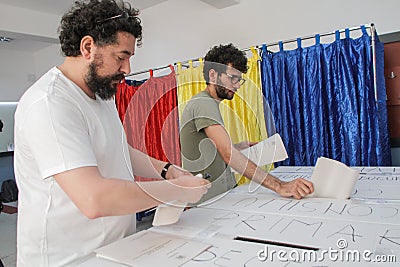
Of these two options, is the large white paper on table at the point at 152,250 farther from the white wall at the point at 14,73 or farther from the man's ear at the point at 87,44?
the white wall at the point at 14,73

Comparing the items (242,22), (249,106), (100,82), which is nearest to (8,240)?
(249,106)

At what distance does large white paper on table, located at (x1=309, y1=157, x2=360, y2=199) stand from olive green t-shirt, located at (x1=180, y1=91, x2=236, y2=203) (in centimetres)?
42

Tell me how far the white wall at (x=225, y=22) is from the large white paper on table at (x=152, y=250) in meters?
1.97

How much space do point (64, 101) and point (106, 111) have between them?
21 centimetres

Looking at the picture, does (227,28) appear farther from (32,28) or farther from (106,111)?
(106,111)

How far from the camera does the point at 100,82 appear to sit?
92 cm

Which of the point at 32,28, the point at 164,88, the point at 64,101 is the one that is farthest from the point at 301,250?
the point at 32,28

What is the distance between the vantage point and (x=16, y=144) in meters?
0.88

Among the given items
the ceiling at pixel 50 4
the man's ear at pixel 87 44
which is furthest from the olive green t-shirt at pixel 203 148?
the ceiling at pixel 50 4

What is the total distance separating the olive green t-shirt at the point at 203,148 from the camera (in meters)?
1.47

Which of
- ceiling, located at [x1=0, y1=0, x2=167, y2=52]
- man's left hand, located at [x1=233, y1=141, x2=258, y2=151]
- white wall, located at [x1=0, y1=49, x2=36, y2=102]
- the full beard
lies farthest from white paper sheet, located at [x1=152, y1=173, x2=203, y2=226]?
white wall, located at [x1=0, y1=49, x2=36, y2=102]

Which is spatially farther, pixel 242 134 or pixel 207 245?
pixel 242 134

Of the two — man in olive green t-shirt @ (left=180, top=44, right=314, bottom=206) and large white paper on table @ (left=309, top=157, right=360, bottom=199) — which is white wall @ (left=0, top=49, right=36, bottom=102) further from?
large white paper on table @ (left=309, top=157, right=360, bottom=199)

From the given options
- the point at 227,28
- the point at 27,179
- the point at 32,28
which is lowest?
the point at 27,179
